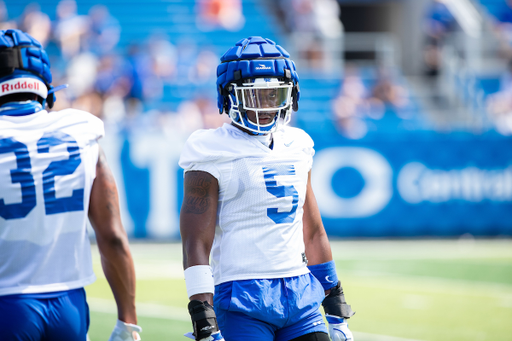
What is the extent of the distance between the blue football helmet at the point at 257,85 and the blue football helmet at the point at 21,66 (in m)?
0.78

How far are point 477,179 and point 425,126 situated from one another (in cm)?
290

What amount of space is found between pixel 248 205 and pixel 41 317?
0.96m

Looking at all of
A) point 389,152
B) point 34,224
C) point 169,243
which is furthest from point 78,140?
point 389,152

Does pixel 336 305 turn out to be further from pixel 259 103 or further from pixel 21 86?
pixel 21 86

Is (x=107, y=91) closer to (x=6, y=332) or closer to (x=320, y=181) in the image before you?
(x=320, y=181)

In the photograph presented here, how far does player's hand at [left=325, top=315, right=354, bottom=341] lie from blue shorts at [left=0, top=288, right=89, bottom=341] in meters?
1.18

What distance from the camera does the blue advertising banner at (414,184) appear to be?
11.6m

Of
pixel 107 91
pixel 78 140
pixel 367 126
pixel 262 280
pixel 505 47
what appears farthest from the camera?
pixel 505 47

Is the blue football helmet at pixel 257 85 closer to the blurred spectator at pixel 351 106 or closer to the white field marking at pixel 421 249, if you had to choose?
the white field marking at pixel 421 249

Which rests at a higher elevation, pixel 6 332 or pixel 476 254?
pixel 6 332

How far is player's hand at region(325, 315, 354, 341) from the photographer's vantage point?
127 inches

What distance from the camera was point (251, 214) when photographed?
3.02m

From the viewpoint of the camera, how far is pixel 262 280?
2.96 meters

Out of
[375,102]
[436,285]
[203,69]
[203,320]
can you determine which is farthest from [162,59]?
[203,320]
